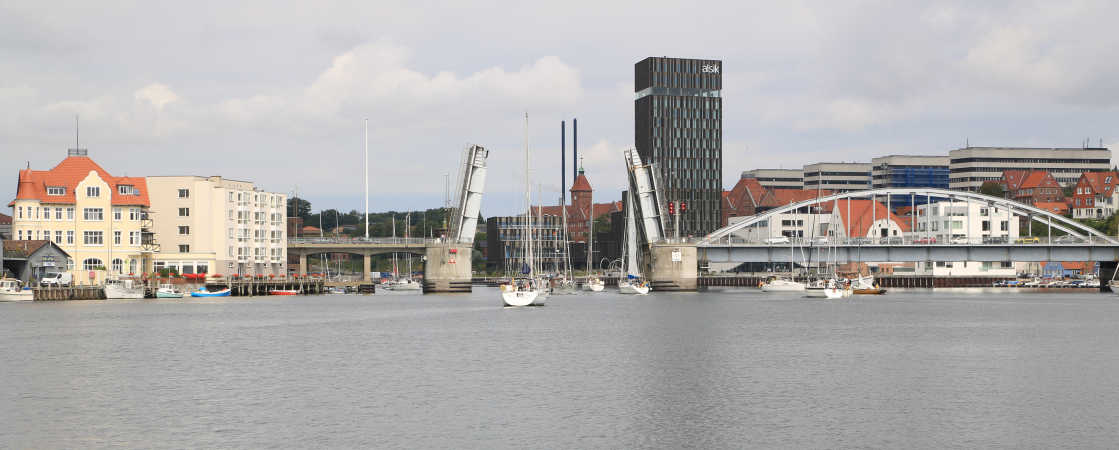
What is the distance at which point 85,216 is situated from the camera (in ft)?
429

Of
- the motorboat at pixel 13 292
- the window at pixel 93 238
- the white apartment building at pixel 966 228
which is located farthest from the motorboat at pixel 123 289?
the white apartment building at pixel 966 228

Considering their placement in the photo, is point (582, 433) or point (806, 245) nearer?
point (582, 433)

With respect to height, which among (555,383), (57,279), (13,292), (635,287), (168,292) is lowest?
(555,383)

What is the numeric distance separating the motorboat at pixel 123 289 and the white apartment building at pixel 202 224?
12.4m

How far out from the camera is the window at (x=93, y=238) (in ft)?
428

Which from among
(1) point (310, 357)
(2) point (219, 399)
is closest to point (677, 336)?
(1) point (310, 357)

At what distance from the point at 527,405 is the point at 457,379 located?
25.9 ft

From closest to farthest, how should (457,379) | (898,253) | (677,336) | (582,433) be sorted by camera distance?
(582,433)
(457,379)
(677,336)
(898,253)

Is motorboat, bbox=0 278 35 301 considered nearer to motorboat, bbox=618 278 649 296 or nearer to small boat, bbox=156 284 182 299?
small boat, bbox=156 284 182 299

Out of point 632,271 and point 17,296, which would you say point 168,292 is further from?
point 632,271

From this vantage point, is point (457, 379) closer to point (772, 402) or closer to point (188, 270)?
point (772, 402)

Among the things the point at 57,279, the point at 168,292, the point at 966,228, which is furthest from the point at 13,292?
the point at 966,228

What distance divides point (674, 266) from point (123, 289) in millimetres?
64617

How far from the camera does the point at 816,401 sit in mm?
41188
